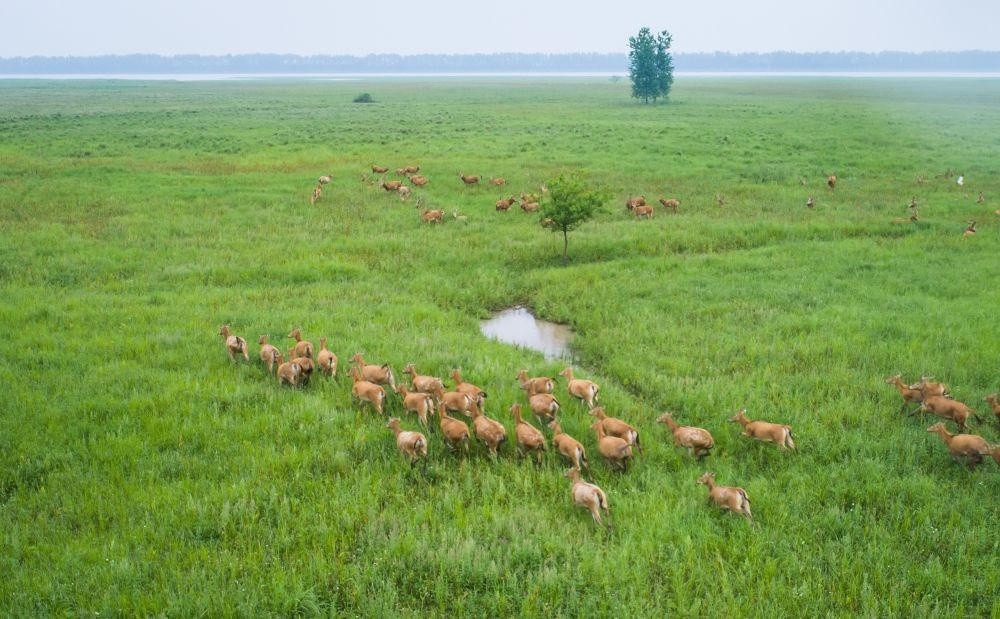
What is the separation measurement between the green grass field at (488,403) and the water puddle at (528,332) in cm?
35

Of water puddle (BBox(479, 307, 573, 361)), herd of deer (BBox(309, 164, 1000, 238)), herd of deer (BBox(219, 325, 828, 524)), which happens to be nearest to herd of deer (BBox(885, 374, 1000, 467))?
herd of deer (BBox(219, 325, 828, 524))

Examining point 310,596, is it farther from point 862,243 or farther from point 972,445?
point 862,243

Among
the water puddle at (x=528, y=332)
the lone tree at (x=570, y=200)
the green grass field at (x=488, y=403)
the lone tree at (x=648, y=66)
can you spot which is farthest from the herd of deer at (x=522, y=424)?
the lone tree at (x=648, y=66)

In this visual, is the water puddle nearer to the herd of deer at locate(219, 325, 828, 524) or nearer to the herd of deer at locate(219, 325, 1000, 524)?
the herd of deer at locate(219, 325, 1000, 524)

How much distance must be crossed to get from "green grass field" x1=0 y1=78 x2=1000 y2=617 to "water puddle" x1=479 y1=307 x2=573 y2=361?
1.14ft

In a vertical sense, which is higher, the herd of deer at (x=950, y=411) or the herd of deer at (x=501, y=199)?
the herd of deer at (x=501, y=199)

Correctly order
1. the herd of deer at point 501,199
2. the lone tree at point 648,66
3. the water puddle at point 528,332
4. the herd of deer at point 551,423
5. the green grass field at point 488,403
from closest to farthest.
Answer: the green grass field at point 488,403 → the herd of deer at point 551,423 → the water puddle at point 528,332 → the herd of deer at point 501,199 → the lone tree at point 648,66

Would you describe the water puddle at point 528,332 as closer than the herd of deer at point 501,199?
Yes

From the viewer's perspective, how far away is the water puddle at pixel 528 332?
13.9m

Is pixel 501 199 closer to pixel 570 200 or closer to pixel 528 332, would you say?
pixel 570 200

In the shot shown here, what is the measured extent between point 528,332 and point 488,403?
4607mm

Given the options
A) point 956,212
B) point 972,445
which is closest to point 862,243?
point 956,212

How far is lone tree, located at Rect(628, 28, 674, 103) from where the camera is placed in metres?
83.2

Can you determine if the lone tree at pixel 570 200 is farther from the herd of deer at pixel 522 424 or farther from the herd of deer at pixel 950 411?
the herd of deer at pixel 950 411
